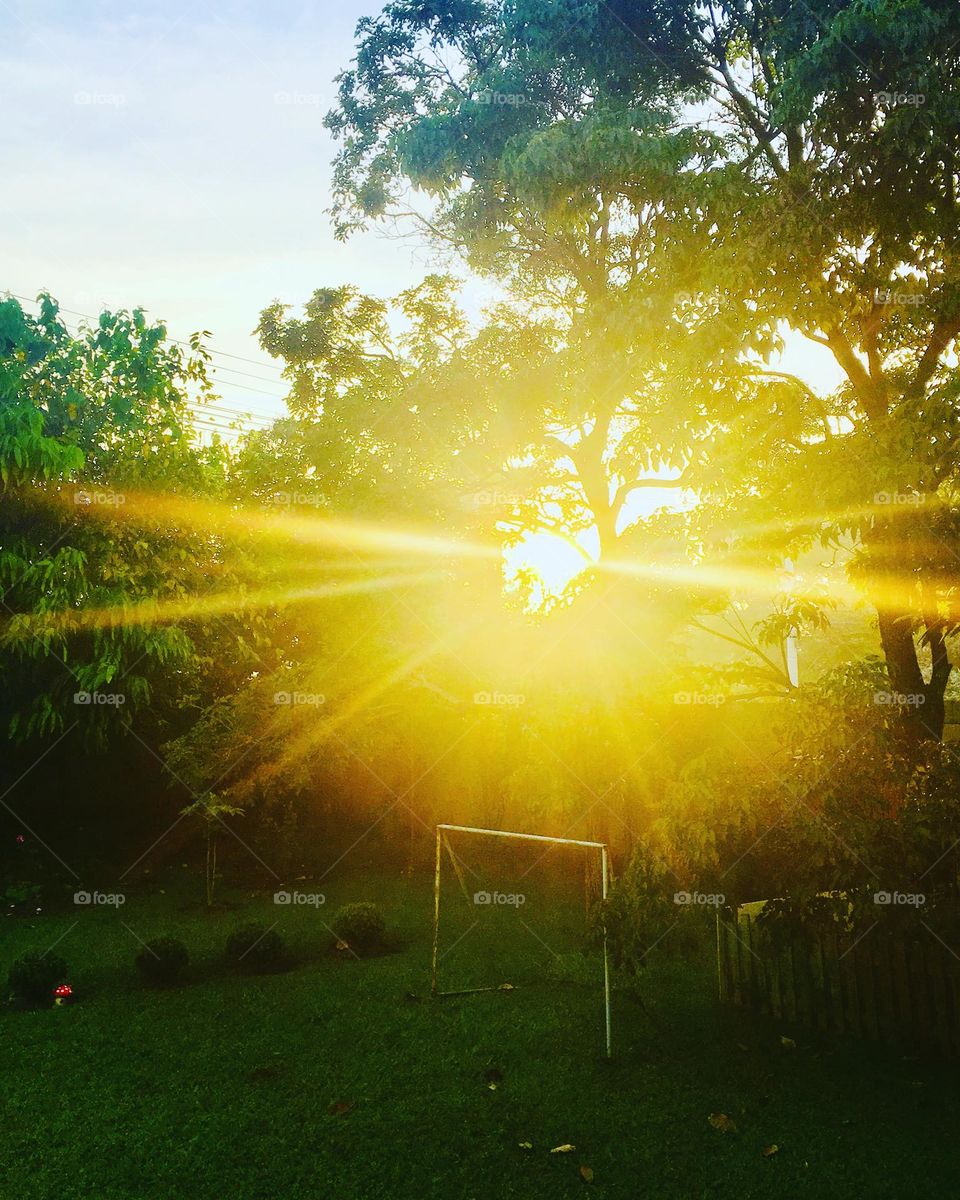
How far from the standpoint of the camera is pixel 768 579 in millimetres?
10328

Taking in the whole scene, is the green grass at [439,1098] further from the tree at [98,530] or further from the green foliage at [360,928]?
the tree at [98,530]

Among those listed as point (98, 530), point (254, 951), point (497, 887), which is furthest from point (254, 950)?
point (98, 530)

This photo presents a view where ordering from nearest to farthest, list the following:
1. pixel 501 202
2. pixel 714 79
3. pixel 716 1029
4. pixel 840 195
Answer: pixel 716 1029, pixel 840 195, pixel 714 79, pixel 501 202

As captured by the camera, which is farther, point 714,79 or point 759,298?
point 714,79

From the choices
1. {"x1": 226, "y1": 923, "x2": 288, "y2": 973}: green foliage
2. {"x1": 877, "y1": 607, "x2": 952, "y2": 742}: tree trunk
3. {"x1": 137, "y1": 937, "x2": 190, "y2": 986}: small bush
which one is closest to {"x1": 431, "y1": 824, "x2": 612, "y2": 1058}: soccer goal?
{"x1": 226, "y1": 923, "x2": 288, "y2": 973}: green foliage

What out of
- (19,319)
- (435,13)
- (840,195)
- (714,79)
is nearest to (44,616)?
(19,319)

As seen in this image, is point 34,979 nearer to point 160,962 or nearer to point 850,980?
point 160,962

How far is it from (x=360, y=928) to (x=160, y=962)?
8.20 ft

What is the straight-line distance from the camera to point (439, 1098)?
7.12m

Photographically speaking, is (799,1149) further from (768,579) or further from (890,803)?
(768,579)

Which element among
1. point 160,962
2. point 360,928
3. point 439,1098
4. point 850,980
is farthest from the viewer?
point 360,928

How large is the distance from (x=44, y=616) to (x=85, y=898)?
6839mm

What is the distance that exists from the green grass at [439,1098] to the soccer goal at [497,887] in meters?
0.97

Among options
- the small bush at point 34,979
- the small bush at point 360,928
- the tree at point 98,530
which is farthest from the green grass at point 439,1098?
the tree at point 98,530
